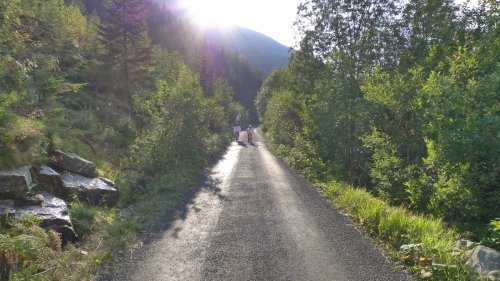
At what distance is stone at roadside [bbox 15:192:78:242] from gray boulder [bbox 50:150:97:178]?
7.91 feet

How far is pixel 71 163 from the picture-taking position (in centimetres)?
1026

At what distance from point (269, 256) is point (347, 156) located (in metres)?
9.69

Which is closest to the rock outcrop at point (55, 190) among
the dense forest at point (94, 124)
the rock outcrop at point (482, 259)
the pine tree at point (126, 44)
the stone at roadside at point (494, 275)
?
the dense forest at point (94, 124)

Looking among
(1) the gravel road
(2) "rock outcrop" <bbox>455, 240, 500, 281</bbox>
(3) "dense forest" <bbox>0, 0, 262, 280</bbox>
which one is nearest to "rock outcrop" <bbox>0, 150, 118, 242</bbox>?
(3) "dense forest" <bbox>0, 0, 262, 280</bbox>

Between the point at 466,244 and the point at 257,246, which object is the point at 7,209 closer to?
the point at 257,246

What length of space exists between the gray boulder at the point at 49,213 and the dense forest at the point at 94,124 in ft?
1.11

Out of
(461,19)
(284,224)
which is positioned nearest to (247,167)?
(284,224)

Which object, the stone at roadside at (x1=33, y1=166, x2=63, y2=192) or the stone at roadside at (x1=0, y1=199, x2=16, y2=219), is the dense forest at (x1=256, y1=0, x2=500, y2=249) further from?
the stone at roadside at (x1=33, y1=166, x2=63, y2=192)

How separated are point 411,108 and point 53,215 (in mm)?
10362

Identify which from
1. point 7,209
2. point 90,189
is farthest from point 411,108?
point 7,209

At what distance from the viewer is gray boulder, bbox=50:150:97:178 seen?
32.4ft

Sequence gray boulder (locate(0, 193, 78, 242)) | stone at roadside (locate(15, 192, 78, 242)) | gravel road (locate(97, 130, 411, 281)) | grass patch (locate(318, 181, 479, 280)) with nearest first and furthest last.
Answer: grass patch (locate(318, 181, 479, 280)) → gravel road (locate(97, 130, 411, 281)) → gray boulder (locate(0, 193, 78, 242)) → stone at roadside (locate(15, 192, 78, 242))

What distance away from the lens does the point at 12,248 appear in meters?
5.32

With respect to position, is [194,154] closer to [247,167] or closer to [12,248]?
[247,167]
